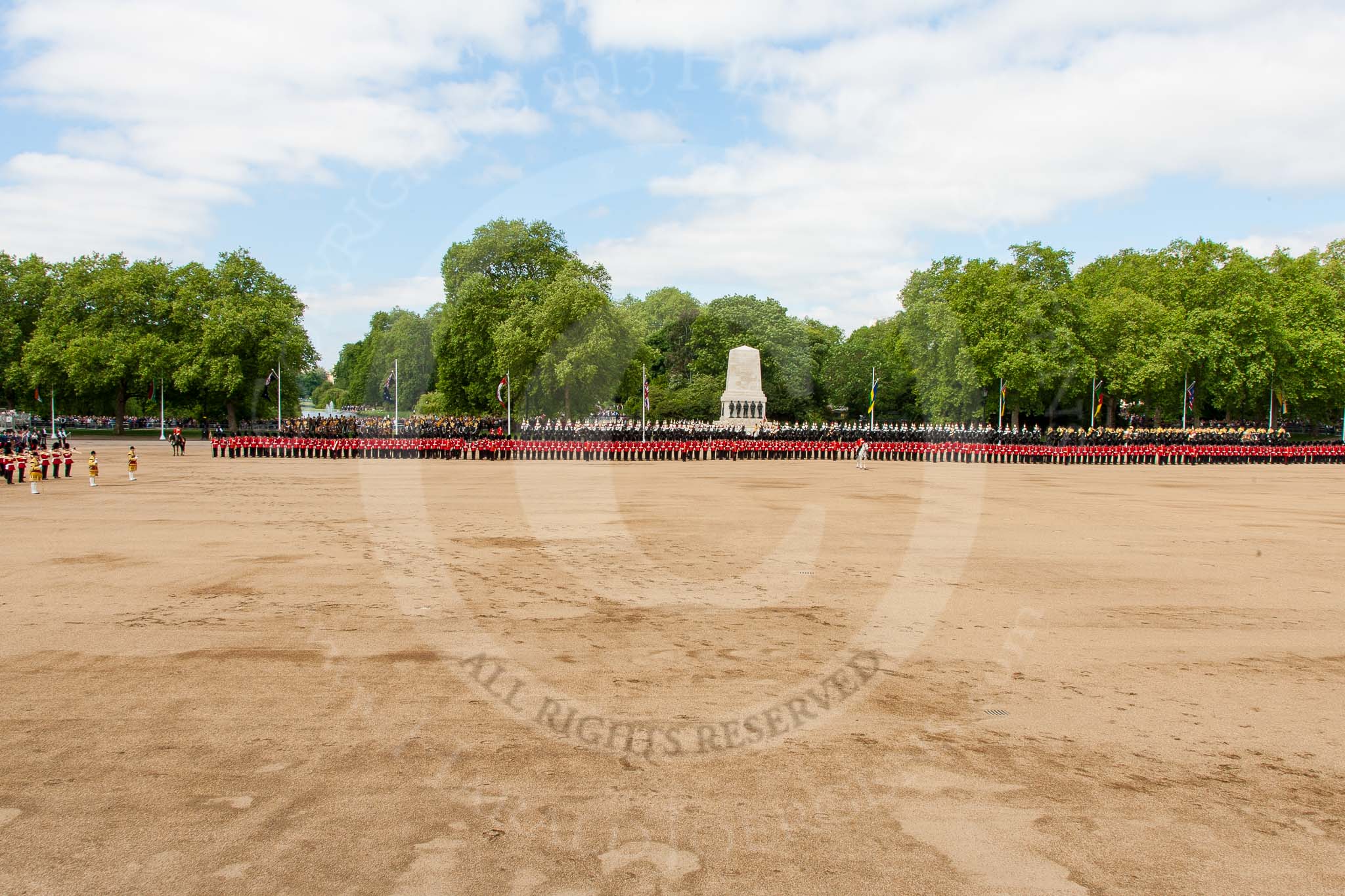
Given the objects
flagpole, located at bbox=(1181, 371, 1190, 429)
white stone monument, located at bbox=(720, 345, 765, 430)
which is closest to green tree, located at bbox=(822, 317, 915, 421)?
flagpole, located at bbox=(1181, 371, 1190, 429)

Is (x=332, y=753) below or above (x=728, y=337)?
below

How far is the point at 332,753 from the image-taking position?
16.5ft

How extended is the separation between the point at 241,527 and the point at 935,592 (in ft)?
33.8

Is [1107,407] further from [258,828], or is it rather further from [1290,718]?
[258,828]

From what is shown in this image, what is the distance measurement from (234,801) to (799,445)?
103 ft

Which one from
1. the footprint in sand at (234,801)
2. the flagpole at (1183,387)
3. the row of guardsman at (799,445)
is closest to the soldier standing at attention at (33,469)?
the row of guardsman at (799,445)

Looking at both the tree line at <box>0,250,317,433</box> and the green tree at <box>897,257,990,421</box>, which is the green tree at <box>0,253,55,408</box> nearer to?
Answer: the tree line at <box>0,250,317,433</box>

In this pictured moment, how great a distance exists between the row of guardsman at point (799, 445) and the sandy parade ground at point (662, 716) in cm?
1951

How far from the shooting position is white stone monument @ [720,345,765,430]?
41.5 m

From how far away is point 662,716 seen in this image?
224 inches

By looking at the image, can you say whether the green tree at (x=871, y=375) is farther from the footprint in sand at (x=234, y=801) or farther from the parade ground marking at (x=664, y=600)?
the footprint in sand at (x=234, y=801)

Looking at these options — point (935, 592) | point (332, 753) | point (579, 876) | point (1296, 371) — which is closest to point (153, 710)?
point (332, 753)

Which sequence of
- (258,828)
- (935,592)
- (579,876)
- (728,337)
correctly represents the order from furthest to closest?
1. (728,337)
2. (935,592)
3. (258,828)
4. (579,876)

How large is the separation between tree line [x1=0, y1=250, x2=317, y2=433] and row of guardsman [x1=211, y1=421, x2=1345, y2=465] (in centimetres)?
1532
